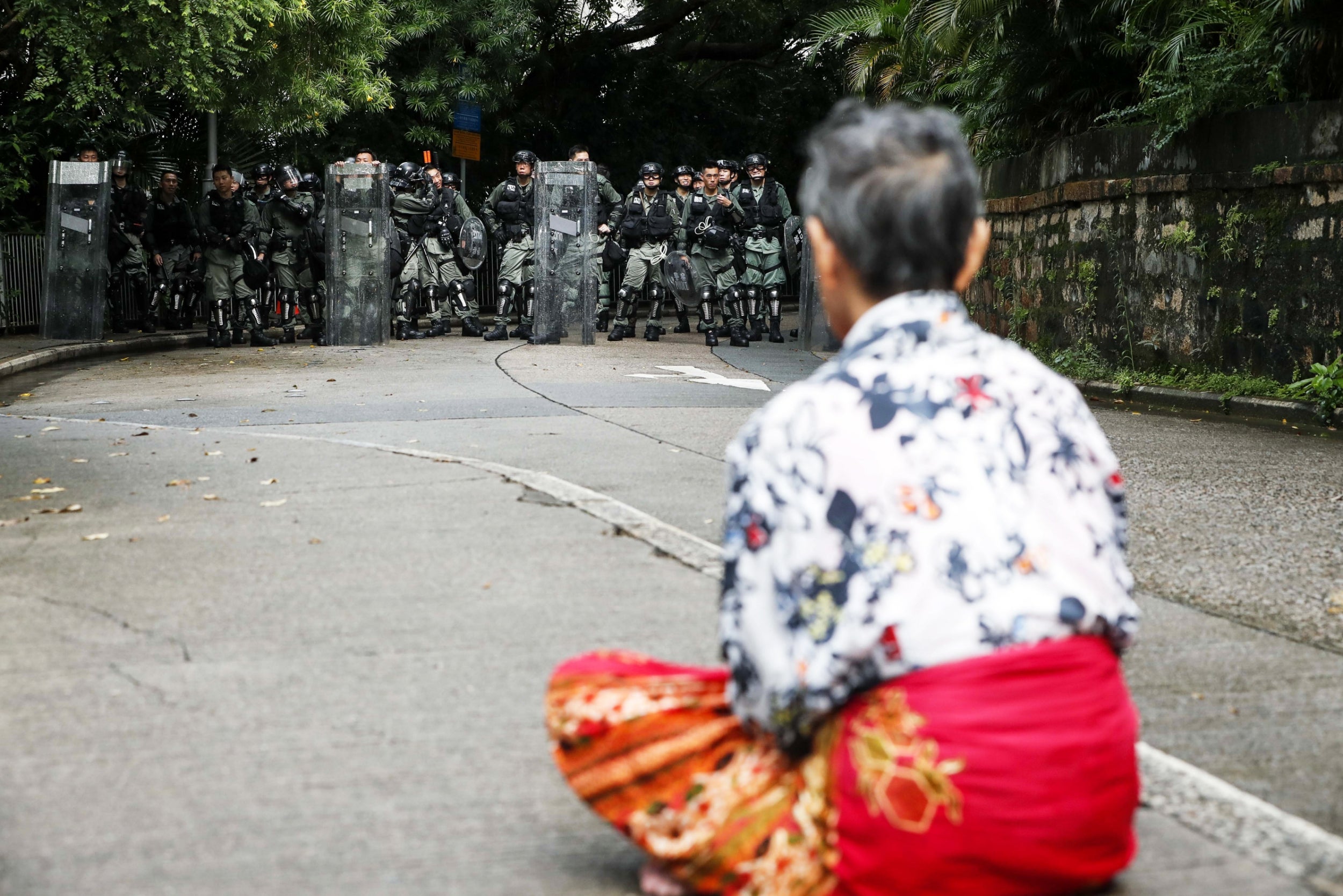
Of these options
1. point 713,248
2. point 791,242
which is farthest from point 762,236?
point 713,248

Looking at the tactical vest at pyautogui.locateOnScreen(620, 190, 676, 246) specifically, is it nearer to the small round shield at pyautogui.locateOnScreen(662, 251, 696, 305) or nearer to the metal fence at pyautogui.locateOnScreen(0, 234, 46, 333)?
the small round shield at pyautogui.locateOnScreen(662, 251, 696, 305)

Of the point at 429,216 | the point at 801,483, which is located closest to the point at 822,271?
the point at 801,483

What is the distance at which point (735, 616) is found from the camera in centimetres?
257

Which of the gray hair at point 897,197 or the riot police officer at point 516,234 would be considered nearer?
the gray hair at point 897,197

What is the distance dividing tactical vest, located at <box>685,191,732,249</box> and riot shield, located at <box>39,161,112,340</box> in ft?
22.1

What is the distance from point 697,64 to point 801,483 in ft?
101

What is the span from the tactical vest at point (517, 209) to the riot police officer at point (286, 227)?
89.6 inches

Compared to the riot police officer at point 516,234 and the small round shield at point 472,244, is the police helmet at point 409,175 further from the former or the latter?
the riot police officer at point 516,234

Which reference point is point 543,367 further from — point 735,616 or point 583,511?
point 735,616

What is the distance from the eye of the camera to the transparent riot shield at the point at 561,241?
712 inches

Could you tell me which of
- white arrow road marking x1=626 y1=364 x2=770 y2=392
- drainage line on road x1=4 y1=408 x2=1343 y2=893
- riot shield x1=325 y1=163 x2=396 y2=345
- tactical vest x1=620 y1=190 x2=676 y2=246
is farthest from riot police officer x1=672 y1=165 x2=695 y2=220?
drainage line on road x1=4 y1=408 x2=1343 y2=893

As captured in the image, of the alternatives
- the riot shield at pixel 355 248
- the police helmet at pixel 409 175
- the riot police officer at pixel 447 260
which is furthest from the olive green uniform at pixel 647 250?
the riot shield at pixel 355 248

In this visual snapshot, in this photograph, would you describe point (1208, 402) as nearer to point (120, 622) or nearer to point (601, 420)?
point (601, 420)

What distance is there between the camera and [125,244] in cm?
1898
